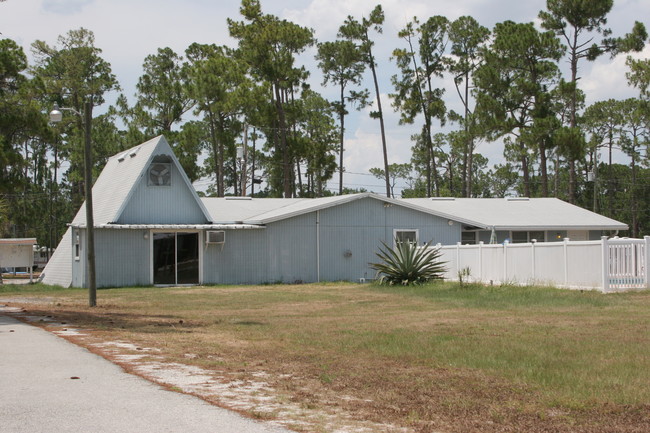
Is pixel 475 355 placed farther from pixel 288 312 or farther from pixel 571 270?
pixel 571 270

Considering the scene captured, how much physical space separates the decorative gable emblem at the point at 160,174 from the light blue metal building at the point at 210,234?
39 millimetres

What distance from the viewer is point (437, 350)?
9.85m

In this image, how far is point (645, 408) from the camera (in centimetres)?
647

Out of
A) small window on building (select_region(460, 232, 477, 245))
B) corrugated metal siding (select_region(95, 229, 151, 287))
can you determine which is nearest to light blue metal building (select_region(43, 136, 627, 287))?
corrugated metal siding (select_region(95, 229, 151, 287))

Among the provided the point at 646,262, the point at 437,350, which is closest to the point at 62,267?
the point at 646,262

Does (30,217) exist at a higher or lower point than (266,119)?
lower

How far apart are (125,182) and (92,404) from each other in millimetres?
24002

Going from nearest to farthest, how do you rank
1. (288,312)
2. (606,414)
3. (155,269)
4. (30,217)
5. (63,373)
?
1. (606,414)
2. (63,373)
3. (288,312)
4. (155,269)
5. (30,217)

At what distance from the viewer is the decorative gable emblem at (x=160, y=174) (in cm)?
2933

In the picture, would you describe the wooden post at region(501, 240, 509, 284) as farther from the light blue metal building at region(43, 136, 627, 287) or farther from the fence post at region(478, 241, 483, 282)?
the light blue metal building at region(43, 136, 627, 287)

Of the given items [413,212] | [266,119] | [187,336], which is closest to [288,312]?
[187,336]

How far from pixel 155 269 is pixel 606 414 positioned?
24.2 m

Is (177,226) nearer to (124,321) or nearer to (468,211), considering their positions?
(124,321)

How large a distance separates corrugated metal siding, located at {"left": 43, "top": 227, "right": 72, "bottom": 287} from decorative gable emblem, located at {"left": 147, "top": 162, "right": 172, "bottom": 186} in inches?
173
